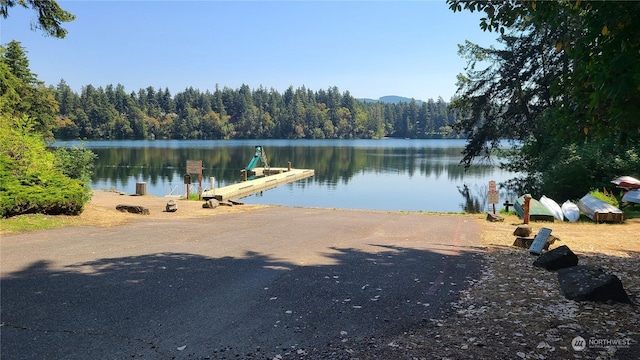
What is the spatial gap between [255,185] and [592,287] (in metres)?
28.8

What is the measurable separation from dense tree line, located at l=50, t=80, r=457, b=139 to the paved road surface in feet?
412

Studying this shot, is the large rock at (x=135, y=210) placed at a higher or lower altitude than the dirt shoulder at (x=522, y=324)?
lower

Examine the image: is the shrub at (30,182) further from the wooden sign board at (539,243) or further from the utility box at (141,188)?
the wooden sign board at (539,243)

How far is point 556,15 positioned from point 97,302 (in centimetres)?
728

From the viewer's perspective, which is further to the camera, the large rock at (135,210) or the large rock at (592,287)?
the large rock at (135,210)

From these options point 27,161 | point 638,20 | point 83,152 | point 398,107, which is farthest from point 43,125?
point 398,107

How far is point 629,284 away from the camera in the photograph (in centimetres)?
630

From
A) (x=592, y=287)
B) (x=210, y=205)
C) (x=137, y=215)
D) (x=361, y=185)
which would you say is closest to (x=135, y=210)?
(x=137, y=215)

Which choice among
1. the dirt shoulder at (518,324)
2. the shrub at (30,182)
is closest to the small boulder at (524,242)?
the dirt shoulder at (518,324)

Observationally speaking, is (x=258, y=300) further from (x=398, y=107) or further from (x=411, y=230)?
(x=398, y=107)

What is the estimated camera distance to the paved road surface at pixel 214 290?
4363 millimetres

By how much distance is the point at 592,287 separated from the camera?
5387mm

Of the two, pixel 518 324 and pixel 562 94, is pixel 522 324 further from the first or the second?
pixel 562 94

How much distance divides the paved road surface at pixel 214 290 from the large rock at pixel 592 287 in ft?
4.40
